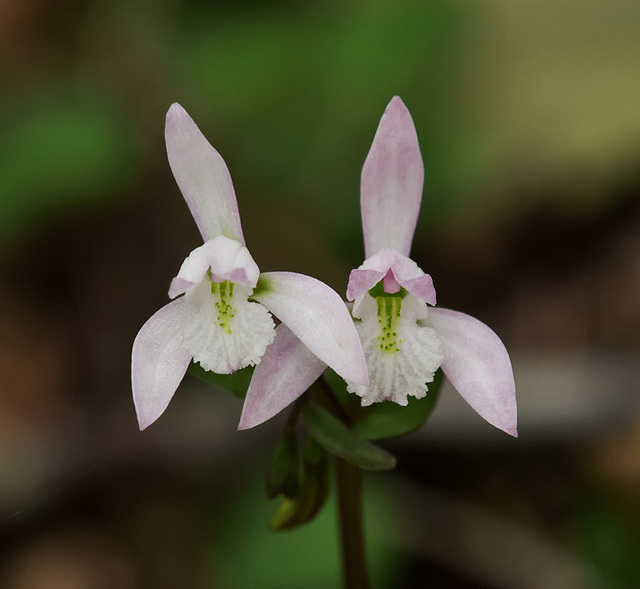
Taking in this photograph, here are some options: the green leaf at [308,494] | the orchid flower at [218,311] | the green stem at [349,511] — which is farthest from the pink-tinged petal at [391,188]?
the green leaf at [308,494]

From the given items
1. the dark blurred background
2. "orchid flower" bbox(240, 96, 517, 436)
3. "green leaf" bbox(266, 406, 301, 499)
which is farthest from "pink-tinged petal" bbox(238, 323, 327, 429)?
the dark blurred background

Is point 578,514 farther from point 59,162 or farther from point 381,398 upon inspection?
point 59,162

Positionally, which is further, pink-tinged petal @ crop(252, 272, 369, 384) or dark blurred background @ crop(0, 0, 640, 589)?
dark blurred background @ crop(0, 0, 640, 589)

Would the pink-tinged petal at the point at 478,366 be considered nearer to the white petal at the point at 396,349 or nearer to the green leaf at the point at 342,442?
the white petal at the point at 396,349

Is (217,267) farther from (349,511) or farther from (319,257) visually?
(319,257)

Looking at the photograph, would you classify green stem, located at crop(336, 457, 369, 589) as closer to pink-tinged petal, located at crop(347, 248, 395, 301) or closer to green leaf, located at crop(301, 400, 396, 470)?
green leaf, located at crop(301, 400, 396, 470)
